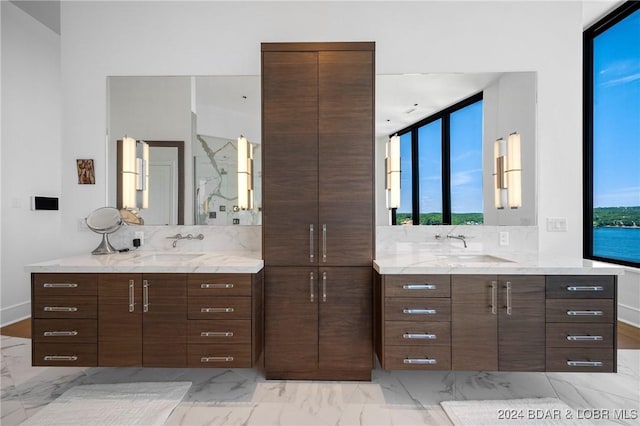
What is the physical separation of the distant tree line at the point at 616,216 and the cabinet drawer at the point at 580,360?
5.85 ft

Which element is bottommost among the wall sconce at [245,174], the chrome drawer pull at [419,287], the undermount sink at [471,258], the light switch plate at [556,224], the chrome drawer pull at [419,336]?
the chrome drawer pull at [419,336]

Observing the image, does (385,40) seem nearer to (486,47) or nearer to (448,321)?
(486,47)

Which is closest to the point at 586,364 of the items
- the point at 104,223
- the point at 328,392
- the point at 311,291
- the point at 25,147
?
the point at 328,392

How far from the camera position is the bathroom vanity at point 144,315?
6.61 feet

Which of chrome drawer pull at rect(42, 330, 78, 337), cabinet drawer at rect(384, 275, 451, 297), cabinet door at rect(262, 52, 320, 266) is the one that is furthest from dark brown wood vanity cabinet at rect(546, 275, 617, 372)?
chrome drawer pull at rect(42, 330, 78, 337)

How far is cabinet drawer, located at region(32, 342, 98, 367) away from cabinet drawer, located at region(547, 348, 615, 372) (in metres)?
2.75

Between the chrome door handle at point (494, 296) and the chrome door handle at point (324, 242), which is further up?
the chrome door handle at point (324, 242)

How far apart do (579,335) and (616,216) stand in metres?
1.88

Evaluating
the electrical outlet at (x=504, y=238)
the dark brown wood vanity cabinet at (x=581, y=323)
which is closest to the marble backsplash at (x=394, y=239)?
the electrical outlet at (x=504, y=238)

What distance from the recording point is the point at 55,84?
378 centimetres

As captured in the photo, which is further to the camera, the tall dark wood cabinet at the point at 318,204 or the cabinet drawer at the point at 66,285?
the tall dark wood cabinet at the point at 318,204

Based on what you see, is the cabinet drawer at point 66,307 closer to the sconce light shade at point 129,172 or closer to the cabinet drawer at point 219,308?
the cabinet drawer at point 219,308

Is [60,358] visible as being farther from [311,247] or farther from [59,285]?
[311,247]

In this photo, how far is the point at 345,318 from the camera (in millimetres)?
2223
